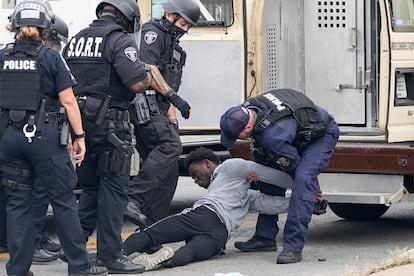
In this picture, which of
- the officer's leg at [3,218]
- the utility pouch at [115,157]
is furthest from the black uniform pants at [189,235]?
the officer's leg at [3,218]

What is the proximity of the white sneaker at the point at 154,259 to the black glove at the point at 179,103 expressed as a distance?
3.84 feet

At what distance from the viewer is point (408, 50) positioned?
9562mm

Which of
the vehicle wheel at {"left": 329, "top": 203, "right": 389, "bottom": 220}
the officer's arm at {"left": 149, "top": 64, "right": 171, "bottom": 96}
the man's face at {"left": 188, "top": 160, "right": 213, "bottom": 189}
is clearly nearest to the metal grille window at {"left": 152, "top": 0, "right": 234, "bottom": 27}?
the officer's arm at {"left": 149, "top": 64, "right": 171, "bottom": 96}

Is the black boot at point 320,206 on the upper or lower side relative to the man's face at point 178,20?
lower

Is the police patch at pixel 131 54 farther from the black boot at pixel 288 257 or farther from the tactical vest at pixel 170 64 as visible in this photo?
the black boot at pixel 288 257

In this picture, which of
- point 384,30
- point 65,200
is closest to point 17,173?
point 65,200

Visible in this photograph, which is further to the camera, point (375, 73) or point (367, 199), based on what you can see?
point (375, 73)

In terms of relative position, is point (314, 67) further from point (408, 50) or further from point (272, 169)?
point (272, 169)

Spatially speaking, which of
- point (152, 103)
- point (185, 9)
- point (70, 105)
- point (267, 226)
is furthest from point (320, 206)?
point (70, 105)

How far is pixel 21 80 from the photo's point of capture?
7273 millimetres

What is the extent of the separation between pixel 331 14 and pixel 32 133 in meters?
3.95

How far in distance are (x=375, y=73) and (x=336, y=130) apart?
1.26 m

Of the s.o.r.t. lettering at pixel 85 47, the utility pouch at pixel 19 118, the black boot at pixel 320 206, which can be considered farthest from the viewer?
the black boot at pixel 320 206

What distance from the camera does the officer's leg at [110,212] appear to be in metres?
7.82
